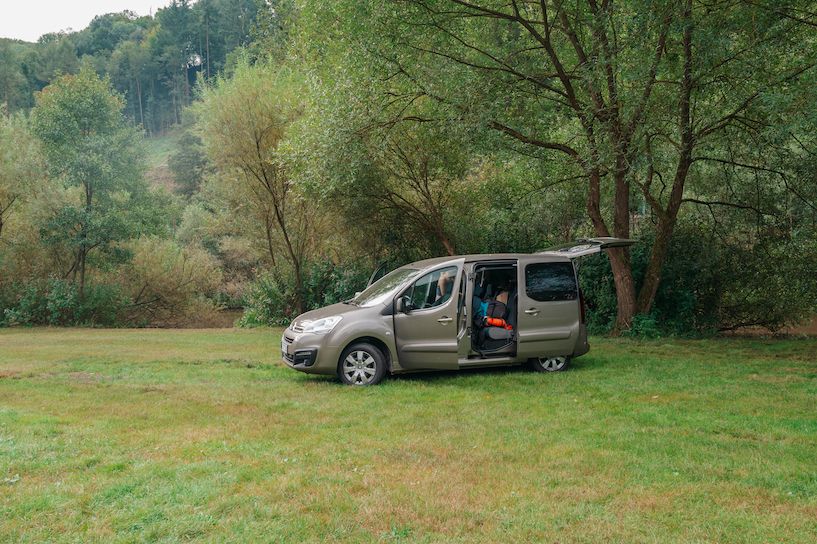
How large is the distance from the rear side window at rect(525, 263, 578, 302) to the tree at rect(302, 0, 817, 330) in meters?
3.01

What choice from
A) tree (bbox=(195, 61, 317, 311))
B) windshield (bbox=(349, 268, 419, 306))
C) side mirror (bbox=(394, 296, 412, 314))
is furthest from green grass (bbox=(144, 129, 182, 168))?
side mirror (bbox=(394, 296, 412, 314))

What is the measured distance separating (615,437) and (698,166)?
12.6 metres

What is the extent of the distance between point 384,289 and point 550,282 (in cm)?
260

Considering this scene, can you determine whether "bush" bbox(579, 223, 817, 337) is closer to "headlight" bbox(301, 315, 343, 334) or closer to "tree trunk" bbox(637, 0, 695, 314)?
"tree trunk" bbox(637, 0, 695, 314)

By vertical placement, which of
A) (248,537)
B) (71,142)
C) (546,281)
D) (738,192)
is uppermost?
(71,142)

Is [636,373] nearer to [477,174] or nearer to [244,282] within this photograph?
[477,174]

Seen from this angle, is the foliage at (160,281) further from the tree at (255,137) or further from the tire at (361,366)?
the tire at (361,366)

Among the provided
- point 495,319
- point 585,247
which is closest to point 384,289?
point 495,319

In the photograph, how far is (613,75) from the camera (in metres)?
12.4

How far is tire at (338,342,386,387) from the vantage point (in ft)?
30.9

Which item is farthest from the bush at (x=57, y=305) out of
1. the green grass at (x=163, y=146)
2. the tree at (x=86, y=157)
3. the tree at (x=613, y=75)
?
the green grass at (x=163, y=146)

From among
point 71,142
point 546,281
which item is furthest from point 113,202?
point 546,281

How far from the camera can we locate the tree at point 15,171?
2389cm

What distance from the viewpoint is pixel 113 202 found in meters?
24.9
